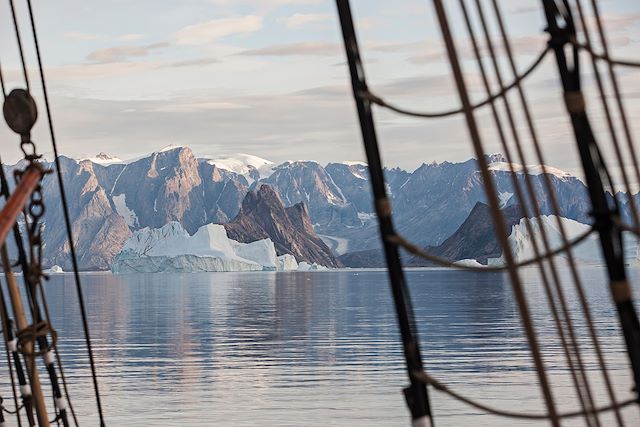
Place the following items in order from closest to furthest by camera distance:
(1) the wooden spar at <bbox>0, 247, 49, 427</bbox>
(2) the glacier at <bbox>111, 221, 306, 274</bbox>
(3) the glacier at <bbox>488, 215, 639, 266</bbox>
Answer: (1) the wooden spar at <bbox>0, 247, 49, 427</bbox>, (3) the glacier at <bbox>488, 215, 639, 266</bbox>, (2) the glacier at <bbox>111, 221, 306, 274</bbox>

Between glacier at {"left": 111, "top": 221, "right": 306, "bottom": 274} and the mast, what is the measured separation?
139 m

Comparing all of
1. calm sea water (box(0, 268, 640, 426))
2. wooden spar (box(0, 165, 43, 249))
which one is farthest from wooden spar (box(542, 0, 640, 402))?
calm sea water (box(0, 268, 640, 426))

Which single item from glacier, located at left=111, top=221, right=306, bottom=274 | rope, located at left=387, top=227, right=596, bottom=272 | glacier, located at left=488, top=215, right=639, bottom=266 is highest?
rope, located at left=387, top=227, right=596, bottom=272

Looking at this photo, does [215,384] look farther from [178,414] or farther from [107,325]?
[107,325]

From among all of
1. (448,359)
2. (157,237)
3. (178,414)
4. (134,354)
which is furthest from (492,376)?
(157,237)

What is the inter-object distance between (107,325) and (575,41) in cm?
5089

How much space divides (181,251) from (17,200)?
144 meters

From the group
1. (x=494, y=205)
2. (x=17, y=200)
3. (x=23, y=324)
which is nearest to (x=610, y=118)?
(x=494, y=205)

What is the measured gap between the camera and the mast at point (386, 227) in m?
2.62

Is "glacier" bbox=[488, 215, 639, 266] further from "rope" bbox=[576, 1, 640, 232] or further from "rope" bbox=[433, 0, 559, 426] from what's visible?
"rope" bbox=[433, 0, 559, 426]

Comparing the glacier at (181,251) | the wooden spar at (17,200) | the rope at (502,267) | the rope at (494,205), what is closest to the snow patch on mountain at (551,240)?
the glacier at (181,251)

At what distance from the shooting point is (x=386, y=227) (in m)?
2.61

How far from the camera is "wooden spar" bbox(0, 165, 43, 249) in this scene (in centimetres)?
198

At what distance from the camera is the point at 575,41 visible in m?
2.13
